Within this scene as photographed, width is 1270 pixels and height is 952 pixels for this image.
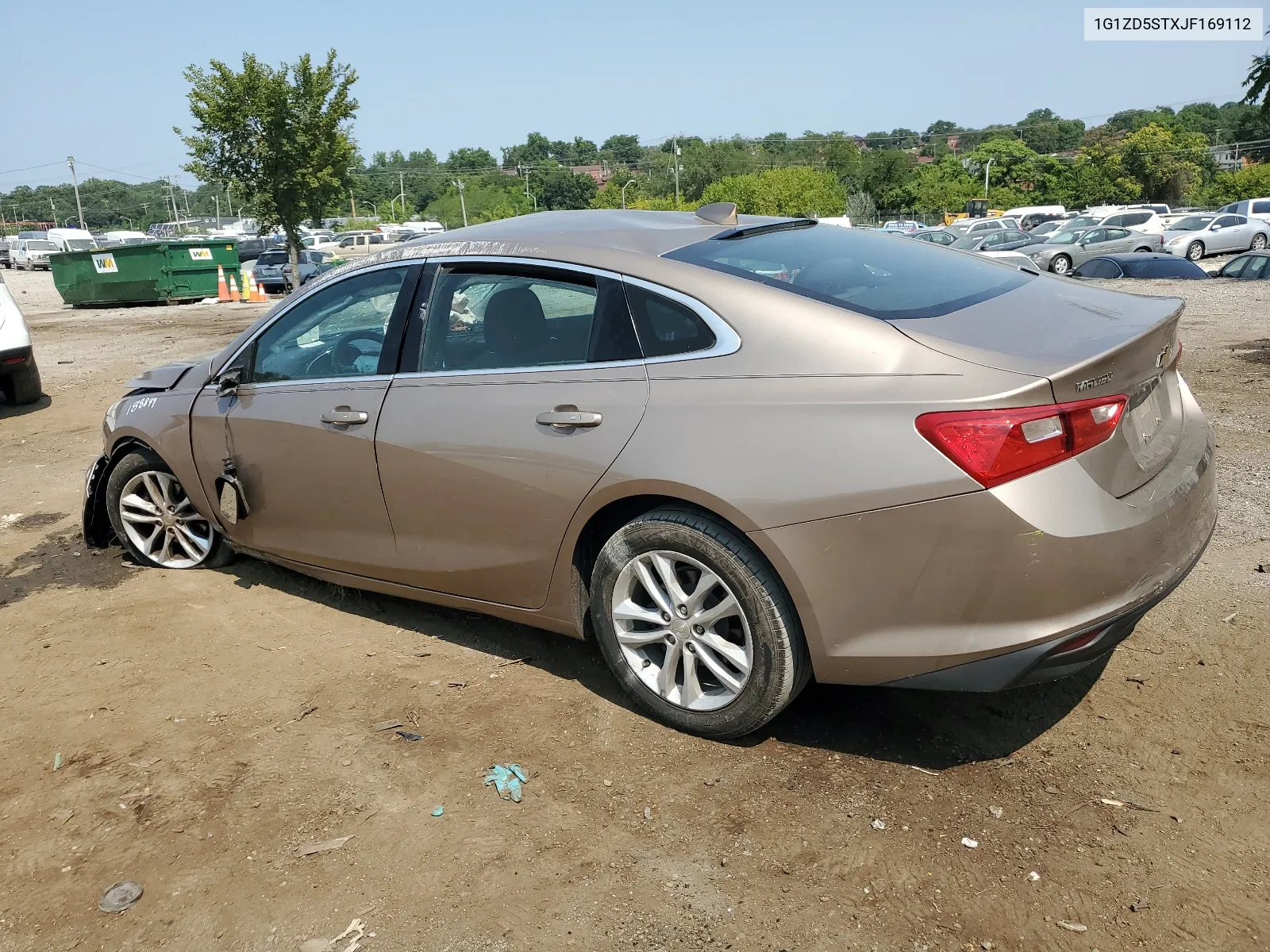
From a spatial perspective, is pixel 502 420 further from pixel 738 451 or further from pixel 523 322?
pixel 738 451

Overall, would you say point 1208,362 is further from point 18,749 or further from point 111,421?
point 18,749

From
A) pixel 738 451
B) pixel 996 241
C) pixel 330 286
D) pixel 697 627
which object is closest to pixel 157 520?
pixel 330 286

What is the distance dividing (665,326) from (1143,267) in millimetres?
19643

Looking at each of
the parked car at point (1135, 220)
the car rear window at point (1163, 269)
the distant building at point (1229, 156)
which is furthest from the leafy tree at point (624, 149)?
the car rear window at point (1163, 269)

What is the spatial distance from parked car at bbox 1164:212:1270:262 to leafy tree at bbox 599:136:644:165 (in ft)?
440

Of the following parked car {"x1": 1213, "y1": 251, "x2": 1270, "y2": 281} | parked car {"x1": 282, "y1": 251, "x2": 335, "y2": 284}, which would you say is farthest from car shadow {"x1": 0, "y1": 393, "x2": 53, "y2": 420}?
parked car {"x1": 1213, "y1": 251, "x2": 1270, "y2": 281}

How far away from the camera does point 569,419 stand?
335 cm

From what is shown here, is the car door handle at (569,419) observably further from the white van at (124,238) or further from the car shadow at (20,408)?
the white van at (124,238)

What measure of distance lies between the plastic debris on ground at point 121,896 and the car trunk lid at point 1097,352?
8.52ft

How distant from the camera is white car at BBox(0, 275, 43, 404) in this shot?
398 inches

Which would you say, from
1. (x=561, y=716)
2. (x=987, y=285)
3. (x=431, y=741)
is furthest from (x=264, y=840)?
(x=987, y=285)

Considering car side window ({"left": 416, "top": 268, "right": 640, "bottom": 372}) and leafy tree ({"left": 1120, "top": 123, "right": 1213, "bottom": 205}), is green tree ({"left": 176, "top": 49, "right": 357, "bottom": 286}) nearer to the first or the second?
car side window ({"left": 416, "top": 268, "right": 640, "bottom": 372})

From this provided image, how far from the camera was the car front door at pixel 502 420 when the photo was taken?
3352mm

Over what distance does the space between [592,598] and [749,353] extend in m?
0.98
